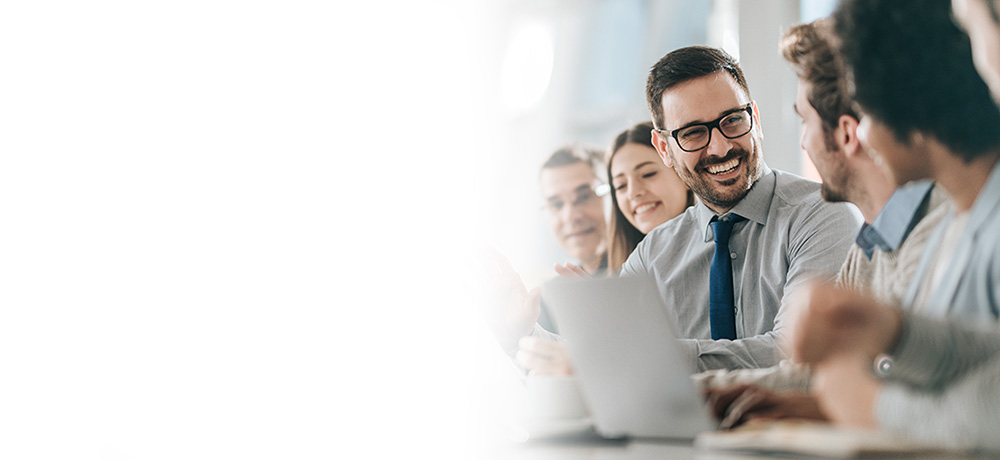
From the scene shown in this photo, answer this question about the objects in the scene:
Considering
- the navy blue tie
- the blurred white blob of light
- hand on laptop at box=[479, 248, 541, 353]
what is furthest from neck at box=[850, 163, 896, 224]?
the blurred white blob of light

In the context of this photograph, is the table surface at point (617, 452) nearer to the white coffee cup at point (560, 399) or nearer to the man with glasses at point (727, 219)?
the white coffee cup at point (560, 399)

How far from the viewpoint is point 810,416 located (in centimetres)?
86

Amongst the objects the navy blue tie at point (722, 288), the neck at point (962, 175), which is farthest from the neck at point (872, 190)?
the navy blue tie at point (722, 288)

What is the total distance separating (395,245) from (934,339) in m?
3.56

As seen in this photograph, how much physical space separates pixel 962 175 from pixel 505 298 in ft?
3.94

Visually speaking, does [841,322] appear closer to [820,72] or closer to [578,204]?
[820,72]

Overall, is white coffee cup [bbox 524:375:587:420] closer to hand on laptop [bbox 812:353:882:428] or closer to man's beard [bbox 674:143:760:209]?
hand on laptop [bbox 812:353:882:428]

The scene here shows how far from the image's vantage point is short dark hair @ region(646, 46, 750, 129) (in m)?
2.05

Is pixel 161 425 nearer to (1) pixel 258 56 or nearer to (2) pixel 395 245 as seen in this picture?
(2) pixel 395 245

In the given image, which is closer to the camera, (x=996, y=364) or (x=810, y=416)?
(x=996, y=364)

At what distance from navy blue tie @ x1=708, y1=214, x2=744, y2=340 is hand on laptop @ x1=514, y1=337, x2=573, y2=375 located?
0.76 meters

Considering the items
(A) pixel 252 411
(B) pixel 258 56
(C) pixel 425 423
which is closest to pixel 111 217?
(B) pixel 258 56

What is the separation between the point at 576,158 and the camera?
3293 millimetres

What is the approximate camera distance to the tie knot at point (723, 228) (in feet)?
6.54
